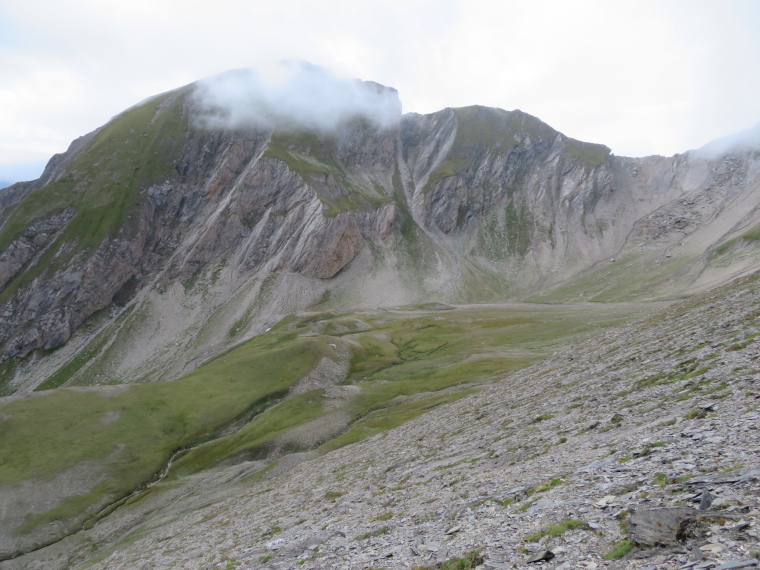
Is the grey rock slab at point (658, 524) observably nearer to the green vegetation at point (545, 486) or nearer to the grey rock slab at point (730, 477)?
the grey rock slab at point (730, 477)

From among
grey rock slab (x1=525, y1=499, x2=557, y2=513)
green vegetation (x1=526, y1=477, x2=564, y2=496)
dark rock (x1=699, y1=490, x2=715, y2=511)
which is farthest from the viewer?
green vegetation (x1=526, y1=477, x2=564, y2=496)

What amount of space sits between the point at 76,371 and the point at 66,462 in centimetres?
13401

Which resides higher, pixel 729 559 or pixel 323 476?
pixel 729 559

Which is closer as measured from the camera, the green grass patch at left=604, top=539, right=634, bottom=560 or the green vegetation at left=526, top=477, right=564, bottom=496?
the green grass patch at left=604, top=539, right=634, bottom=560

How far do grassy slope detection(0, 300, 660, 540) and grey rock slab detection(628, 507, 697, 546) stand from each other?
181 ft

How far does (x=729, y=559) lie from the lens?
31.3 ft

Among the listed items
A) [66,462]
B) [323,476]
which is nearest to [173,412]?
[66,462]

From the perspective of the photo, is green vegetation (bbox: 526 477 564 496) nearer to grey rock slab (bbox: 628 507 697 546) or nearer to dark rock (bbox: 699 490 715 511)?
grey rock slab (bbox: 628 507 697 546)

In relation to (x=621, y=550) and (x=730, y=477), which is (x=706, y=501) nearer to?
(x=730, y=477)

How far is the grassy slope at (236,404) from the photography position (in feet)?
267

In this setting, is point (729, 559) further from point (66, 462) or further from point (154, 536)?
point (66, 462)

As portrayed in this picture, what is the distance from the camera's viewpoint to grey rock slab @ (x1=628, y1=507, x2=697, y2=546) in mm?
11234

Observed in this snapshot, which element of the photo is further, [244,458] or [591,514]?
[244,458]

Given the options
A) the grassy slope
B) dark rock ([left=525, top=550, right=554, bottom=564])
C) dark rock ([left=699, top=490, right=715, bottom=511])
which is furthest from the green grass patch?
the grassy slope
